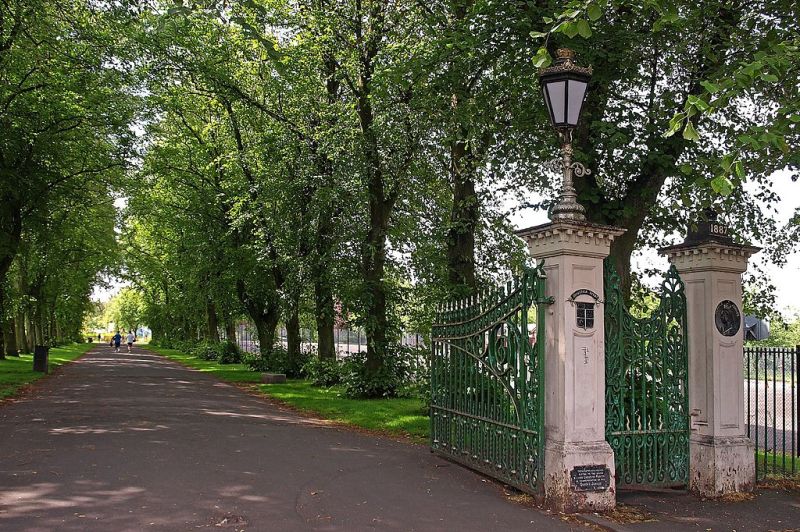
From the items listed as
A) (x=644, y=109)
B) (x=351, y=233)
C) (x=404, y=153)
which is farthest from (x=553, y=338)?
(x=351, y=233)

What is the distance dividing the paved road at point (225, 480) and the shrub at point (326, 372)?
8169mm

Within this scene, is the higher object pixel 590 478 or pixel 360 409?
pixel 590 478

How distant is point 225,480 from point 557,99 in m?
5.71

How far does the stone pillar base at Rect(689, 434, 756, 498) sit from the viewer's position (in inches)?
303

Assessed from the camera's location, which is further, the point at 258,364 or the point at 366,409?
the point at 258,364

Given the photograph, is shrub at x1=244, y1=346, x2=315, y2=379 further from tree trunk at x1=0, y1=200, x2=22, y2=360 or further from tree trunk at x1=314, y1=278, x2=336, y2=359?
tree trunk at x1=0, y1=200, x2=22, y2=360

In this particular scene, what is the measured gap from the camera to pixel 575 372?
23.0 ft

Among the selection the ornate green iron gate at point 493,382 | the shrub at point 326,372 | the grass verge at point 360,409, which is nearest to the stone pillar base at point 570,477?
the ornate green iron gate at point 493,382

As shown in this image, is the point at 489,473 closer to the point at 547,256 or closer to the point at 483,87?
the point at 547,256

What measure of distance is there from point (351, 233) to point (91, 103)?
9389mm

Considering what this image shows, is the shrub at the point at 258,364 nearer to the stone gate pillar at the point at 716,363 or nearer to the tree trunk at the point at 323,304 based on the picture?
the tree trunk at the point at 323,304

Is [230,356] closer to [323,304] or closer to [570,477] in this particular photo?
[323,304]

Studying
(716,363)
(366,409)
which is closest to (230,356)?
(366,409)

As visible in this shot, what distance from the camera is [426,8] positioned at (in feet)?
46.5
